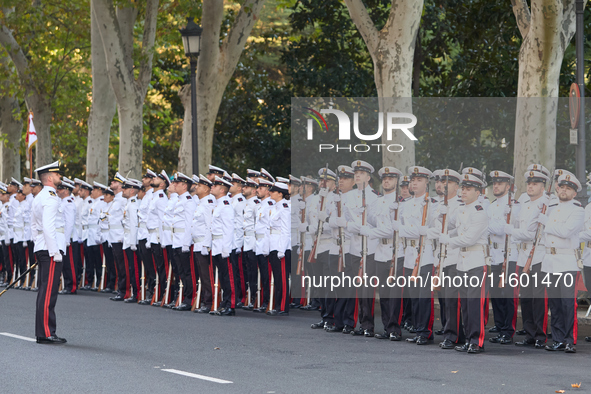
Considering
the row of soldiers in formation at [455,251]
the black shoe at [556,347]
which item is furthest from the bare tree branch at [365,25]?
the black shoe at [556,347]

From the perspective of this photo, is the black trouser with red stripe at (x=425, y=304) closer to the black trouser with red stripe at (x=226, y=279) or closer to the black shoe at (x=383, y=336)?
the black shoe at (x=383, y=336)

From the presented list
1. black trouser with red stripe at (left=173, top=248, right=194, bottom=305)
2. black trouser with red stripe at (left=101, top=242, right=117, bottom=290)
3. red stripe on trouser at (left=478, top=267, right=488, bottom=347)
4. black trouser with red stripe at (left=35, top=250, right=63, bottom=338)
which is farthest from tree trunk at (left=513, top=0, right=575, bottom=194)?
black trouser with red stripe at (left=101, top=242, right=117, bottom=290)

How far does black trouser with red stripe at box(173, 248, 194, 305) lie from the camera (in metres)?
14.1

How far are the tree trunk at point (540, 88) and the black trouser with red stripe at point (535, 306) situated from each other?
418 cm

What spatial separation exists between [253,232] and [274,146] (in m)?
14.8

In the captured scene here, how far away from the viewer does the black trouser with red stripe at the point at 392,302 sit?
1066 cm

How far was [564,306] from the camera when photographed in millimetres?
9766

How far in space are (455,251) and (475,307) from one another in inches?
26.6

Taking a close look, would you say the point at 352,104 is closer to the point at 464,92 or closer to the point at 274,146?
the point at 464,92

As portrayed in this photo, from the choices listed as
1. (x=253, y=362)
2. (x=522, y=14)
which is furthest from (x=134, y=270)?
(x=522, y=14)

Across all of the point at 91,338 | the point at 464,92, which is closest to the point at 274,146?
the point at 464,92

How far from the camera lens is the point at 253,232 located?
1388 cm

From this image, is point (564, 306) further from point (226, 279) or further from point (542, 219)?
point (226, 279)

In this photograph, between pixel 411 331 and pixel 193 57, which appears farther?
pixel 193 57
